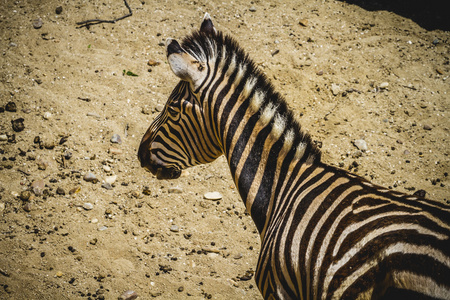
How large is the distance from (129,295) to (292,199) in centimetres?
207

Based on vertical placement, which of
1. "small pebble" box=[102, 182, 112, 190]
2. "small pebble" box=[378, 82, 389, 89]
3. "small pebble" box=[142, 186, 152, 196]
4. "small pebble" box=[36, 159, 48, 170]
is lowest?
"small pebble" box=[36, 159, 48, 170]

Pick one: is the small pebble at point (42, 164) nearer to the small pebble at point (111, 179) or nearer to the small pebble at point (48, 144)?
the small pebble at point (48, 144)

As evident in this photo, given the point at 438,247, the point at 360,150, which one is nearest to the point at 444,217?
the point at 438,247

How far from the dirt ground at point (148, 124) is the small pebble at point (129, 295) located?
8 cm

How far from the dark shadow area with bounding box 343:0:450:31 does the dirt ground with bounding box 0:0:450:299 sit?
0.26 ft

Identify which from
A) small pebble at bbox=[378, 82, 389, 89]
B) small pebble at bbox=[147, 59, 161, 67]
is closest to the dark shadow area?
small pebble at bbox=[378, 82, 389, 89]

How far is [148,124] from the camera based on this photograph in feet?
14.3

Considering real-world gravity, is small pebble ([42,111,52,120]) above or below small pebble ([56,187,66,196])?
above

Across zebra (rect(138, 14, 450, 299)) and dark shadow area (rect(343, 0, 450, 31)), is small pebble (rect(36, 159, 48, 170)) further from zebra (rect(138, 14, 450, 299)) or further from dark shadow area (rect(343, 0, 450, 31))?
dark shadow area (rect(343, 0, 450, 31))

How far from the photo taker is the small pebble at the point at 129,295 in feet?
9.76

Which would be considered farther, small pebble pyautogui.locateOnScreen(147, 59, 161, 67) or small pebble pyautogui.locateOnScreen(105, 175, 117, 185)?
small pebble pyautogui.locateOnScreen(147, 59, 161, 67)

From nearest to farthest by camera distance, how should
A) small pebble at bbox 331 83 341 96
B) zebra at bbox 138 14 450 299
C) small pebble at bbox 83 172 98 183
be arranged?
zebra at bbox 138 14 450 299, small pebble at bbox 83 172 98 183, small pebble at bbox 331 83 341 96

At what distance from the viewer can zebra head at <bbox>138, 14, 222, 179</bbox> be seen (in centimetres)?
227

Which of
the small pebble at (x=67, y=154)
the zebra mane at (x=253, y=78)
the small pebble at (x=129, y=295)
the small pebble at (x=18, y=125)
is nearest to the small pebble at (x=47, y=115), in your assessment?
the small pebble at (x=18, y=125)
